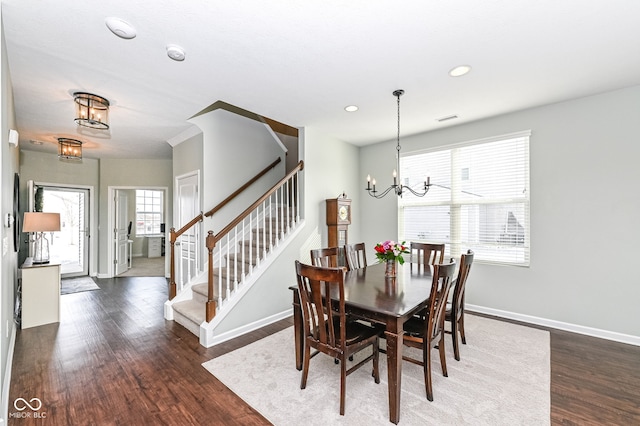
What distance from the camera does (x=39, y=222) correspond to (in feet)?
12.2

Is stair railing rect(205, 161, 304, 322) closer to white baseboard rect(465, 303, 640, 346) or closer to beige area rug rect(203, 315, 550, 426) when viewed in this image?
beige area rug rect(203, 315, 550, 426)

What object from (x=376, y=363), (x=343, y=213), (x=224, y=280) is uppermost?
(x=343, y=213)

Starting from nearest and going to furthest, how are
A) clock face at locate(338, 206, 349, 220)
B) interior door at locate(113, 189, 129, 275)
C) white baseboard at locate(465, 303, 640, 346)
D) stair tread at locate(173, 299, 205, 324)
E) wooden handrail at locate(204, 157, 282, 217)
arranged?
1. white baseboard at locate(465, 303, 640, 346)
2. stair tread at locate(173, 299, 205, 324)
3. wooden handrail at locate(204, 157, 282, 217)
4. clock face at locate(338, 206, 349, 220)
5. interior door at locate(113, 189, 129, 275)

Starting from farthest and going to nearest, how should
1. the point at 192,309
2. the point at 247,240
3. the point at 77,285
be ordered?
the point at 77,285 → the point at 247,240 → the point at 192,309

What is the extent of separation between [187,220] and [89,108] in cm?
216

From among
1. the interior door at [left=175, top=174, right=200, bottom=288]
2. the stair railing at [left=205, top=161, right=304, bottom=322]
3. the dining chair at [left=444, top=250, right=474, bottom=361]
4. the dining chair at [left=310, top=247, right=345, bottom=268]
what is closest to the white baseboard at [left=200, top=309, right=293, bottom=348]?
the stair railing at [left=205, top=161, right=304, bottom=322]

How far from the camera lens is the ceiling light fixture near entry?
88.8 inches

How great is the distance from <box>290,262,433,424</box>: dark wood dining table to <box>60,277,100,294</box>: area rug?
515cm

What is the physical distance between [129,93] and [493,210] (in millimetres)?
4808

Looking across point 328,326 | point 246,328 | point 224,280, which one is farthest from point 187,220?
point 328,326

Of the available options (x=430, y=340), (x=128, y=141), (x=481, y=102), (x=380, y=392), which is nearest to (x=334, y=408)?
(x=380, y=392)

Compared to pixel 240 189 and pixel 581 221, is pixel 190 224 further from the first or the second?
pixel 581 221

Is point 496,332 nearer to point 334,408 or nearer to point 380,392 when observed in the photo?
point 380,392

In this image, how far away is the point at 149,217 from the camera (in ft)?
A: 31.8
